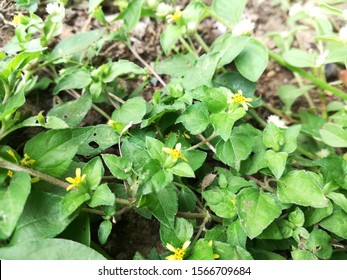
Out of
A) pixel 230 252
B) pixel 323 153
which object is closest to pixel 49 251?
pixel 230 252

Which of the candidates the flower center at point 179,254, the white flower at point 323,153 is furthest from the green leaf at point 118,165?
the white flower at point 323,153

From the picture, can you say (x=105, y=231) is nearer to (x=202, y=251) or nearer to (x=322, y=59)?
(x=202, y=251)

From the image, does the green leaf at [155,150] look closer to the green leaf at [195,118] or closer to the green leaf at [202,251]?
the green leaf at [195,118]

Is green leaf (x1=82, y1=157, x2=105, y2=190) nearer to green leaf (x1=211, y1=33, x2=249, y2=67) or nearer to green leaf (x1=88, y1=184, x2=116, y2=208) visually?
green leaf (x1=88, y1=184, x2=116, y2=208)

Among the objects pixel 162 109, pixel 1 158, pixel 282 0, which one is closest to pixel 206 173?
pixel 162 109
